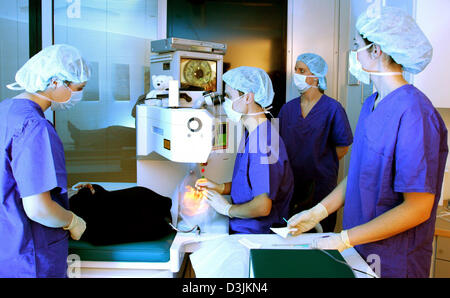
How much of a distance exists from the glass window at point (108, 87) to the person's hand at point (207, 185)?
182 cm

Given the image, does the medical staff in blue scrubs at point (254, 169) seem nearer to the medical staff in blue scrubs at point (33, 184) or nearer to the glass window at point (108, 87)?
the medical staff in blue scrubs at point (33, 184)

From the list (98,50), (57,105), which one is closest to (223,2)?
(98,50)

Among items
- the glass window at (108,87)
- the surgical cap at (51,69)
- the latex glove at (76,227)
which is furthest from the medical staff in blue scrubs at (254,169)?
the glass window at (108,87)

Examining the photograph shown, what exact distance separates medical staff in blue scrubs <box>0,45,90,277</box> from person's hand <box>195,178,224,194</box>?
59cm

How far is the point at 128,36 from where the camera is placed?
10.9ft

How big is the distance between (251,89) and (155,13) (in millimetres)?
1951

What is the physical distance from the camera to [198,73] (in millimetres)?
2598

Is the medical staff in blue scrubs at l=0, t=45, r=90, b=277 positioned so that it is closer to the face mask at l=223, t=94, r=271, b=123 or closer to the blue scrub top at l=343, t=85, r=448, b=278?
the face mask at l=223, t=94, r=271, b=123

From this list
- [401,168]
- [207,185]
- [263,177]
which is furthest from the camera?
[207,185]

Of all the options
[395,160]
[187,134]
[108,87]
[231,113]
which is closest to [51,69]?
[187,134]

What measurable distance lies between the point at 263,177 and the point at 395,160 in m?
0.53

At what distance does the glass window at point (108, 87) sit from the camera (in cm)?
328

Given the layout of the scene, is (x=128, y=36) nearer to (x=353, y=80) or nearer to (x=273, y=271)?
(x=353, y=80)

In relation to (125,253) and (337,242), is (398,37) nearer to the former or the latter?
(337,242)
